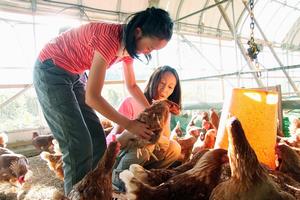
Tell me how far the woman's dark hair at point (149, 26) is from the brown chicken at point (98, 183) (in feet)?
1.74

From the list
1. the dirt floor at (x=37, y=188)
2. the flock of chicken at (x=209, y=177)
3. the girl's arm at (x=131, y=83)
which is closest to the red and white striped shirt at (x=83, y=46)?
the girl's arm at (x=131, y=83)

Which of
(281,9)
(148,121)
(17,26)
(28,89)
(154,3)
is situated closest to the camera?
(148,121)

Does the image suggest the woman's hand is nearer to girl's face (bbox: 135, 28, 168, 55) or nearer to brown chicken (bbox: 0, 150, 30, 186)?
girl's face (bbox: 135, 28, 168, 55)

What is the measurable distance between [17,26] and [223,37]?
4.88m

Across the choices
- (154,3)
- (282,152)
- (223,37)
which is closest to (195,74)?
(223,37)

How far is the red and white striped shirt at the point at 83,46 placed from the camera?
4.51ft

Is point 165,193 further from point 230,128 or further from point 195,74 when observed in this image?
point 195,74

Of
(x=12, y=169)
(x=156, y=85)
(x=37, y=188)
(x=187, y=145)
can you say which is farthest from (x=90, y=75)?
(x=12, y=169)

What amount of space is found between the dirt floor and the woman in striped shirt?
0.51 meters

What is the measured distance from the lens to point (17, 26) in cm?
441

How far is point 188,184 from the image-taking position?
142 cm

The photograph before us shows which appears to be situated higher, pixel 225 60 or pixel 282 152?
pixel 225 60

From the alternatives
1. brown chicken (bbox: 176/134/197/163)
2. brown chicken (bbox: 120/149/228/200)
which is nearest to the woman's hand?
brown chicken (bbox: 120/149/228/200)

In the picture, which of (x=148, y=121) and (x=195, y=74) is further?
(x=195, y=74)
